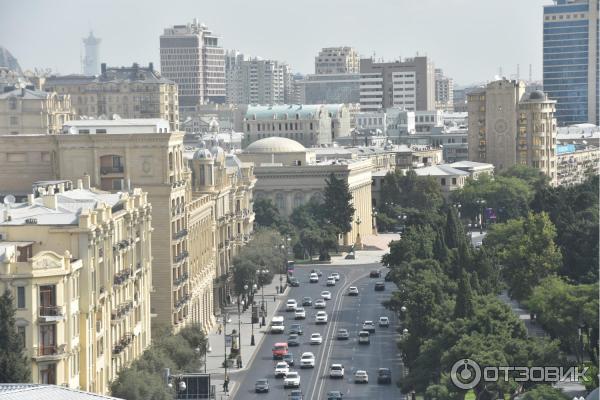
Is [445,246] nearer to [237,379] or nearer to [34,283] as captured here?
[237,379]

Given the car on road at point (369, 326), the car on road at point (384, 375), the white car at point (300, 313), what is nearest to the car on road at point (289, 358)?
the car on road at point (384, 375)

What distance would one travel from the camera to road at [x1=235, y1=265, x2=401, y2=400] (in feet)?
256

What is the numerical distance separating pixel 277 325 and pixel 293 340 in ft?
18.9

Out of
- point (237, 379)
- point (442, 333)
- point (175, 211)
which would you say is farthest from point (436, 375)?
point (175, 211)

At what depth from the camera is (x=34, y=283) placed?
5831 centimetres

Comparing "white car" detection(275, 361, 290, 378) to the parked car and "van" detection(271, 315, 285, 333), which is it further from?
the parked car

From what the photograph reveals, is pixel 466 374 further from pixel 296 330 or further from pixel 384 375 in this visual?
pixel 296 330

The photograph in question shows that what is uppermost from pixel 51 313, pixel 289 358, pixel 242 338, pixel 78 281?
pixel 78 281

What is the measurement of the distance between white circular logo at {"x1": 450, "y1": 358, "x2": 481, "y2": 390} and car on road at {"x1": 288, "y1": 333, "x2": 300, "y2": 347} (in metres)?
28.6

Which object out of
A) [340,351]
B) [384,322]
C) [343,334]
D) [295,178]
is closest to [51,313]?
[340,351]

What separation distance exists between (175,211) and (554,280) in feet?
61.6

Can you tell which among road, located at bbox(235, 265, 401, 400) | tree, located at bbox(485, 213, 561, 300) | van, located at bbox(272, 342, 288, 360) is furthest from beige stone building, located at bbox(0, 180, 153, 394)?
tree, located at bbox(485, 213, 561, 300)

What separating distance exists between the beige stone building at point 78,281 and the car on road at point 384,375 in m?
10.8

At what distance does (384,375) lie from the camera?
264ft
